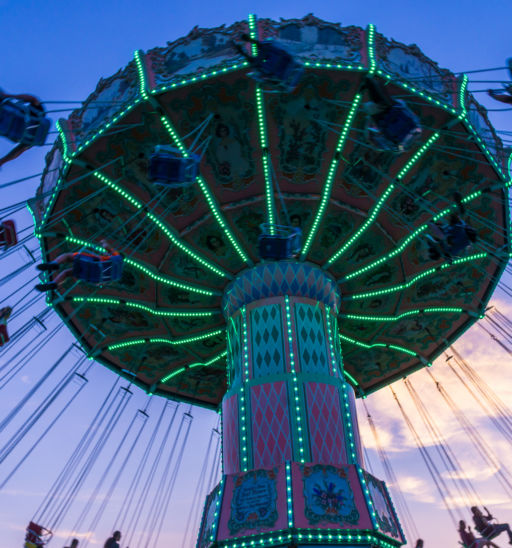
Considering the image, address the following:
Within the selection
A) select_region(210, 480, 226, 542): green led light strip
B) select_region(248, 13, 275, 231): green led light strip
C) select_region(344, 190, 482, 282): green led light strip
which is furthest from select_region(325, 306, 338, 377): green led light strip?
select_region(210, 480, 226, 542): green led light strip

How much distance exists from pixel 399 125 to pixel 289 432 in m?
5.99

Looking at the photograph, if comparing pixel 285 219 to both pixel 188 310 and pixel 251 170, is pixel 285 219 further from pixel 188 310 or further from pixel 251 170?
pixel 188 310

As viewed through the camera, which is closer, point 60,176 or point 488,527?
point 60,176

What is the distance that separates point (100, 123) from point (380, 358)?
1083cm

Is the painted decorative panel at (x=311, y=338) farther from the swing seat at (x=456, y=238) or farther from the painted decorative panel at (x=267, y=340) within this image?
the swing seat at (x=456, y=238)

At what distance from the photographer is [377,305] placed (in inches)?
544

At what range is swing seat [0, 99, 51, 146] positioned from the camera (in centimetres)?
785

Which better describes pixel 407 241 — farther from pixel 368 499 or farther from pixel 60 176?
pixel 60 176

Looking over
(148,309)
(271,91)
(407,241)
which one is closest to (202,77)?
(271,91)

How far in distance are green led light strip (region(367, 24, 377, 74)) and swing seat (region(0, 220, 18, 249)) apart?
7.40m

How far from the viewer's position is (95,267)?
28.1 feet

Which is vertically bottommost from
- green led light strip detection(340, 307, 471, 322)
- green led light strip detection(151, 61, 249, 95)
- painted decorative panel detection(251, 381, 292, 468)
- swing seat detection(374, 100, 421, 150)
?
painted decorative panel detection(251, 381, 292, 468)

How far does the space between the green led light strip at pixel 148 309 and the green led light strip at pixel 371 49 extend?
7072mm

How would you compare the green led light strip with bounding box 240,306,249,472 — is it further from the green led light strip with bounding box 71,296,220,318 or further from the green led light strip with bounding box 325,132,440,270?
the green led light strip with bounding box 325,132,440,270
